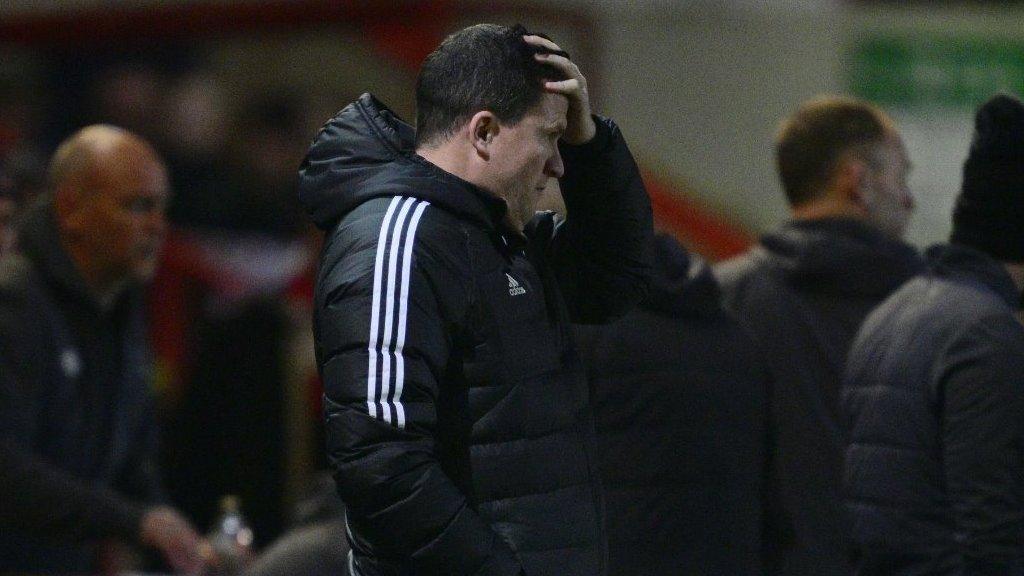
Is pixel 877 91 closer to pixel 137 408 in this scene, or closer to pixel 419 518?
pixel 137 408

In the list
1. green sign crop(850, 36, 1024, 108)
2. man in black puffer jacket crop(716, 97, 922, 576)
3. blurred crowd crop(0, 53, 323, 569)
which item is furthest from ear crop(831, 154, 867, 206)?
green sign crop(850, 36, 1024, 108)

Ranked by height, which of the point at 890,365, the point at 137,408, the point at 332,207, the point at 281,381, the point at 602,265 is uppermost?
the point at 332,207

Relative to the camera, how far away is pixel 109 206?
4.26 m

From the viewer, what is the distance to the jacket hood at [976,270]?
10.7 ft

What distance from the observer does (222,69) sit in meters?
8.55

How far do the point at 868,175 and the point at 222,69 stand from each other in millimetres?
4932

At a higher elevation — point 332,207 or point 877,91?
point 332,207

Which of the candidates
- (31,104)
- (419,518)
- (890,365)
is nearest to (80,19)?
(31,104)

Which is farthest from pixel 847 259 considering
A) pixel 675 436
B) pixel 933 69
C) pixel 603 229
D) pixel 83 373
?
pixel 933 69

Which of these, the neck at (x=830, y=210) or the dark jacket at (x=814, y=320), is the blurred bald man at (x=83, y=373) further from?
the neck at (x=830, y=210)

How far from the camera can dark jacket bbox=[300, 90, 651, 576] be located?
231 cm

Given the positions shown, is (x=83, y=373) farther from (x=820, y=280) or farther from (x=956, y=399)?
(x=956, y=399)

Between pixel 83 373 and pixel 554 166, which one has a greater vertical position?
pixel 554 166

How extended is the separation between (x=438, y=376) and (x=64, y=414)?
1999 millimetres
